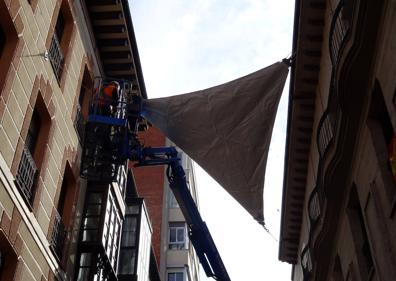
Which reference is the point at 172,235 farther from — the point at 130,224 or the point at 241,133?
the point at 241,133

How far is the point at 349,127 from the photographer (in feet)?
45.2

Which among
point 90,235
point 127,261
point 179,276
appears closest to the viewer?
point 90,235

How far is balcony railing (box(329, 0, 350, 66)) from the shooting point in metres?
13.1

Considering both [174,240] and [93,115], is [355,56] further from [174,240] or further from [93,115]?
[174,240]

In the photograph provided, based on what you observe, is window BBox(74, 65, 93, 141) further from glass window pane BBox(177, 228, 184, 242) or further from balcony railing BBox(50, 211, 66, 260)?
glass window pane BBox(177, 228, 184, 242)

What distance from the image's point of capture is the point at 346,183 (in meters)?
15.2

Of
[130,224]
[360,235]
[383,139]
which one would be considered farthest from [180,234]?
[383,139]

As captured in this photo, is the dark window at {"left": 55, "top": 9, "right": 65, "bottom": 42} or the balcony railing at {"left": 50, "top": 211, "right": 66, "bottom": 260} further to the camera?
the dark window at {"left": 55, "top": 9, "right": 65, "bottom": 42}

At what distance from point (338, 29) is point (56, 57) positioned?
9.23 metres

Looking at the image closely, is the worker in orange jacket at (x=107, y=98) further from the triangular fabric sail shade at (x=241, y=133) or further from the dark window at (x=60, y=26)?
the triangular fabric sail shade at (x=241, y=133)

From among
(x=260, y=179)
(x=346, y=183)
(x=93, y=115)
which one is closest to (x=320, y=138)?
(x=346, y=183)

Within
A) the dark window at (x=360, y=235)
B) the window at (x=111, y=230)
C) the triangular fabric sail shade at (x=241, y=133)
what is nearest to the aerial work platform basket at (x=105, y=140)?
the window at (x=111, y=230)

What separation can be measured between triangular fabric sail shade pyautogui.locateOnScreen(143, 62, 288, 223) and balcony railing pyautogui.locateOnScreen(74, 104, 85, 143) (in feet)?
13.7

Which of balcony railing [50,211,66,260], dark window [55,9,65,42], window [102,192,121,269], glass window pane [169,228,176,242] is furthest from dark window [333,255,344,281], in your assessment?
glass window pane [169,228,176,242]
